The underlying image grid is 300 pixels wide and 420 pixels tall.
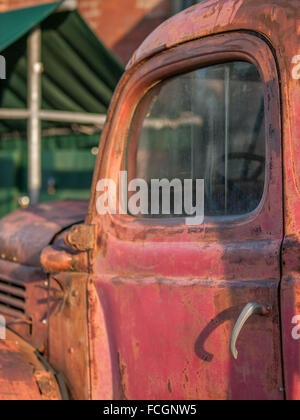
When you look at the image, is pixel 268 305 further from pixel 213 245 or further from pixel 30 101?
pixel 30 101

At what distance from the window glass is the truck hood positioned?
2.41 ft

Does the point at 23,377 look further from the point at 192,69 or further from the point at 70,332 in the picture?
the point at 192,69

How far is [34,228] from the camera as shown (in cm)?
277

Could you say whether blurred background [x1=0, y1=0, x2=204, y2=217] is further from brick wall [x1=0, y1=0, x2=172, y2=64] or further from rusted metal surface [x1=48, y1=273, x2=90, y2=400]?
rusted metal surface [x1=48, y1=273, x2=90, y2=400]

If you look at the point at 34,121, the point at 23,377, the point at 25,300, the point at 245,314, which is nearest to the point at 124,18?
the point at 34,121

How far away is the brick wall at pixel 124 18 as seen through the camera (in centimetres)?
997

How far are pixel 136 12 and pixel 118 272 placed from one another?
8.77 m

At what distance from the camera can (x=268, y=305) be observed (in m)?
1.58

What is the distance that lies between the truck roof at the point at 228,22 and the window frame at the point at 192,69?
0.02 meters

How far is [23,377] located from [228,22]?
140cm

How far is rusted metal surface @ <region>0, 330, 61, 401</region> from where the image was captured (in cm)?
207

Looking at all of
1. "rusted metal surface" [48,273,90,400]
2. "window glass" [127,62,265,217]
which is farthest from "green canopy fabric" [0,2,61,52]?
"window glass" [127,62,265,217]

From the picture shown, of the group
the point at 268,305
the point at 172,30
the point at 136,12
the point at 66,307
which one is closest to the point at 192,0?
the point at 172,30

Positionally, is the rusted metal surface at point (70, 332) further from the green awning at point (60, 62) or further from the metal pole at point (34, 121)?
the green awning at point (60, 62)
